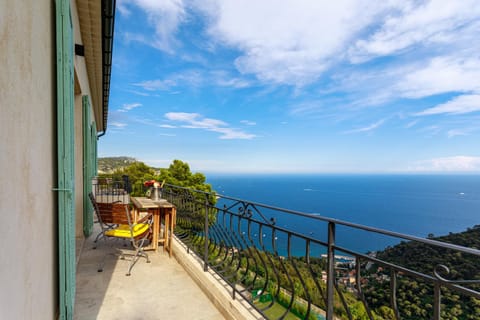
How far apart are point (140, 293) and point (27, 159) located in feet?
6.96

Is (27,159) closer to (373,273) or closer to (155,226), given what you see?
(373,273)

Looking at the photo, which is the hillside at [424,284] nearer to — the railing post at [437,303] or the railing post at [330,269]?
the railing post at [437,303]

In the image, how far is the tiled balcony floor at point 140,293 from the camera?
2.27 meters

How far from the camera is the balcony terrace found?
1.17m

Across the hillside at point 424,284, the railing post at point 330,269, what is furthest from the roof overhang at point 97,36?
the hillside at point 424,284

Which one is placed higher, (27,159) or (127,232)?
(27,159)

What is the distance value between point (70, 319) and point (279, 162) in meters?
51.4

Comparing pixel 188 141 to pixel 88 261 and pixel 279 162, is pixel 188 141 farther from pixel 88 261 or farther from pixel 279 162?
pixel 88 261

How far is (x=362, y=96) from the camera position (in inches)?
1374

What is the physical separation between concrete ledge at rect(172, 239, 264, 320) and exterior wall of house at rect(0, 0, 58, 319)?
131 centimetres

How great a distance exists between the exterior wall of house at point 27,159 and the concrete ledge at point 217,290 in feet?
4.31

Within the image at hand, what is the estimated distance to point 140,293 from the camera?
2.62 m

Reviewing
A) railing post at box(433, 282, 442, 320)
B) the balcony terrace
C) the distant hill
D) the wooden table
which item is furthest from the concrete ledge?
the distant hill

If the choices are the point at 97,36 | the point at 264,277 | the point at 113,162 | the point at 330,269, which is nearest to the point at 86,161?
the point at 97,36
